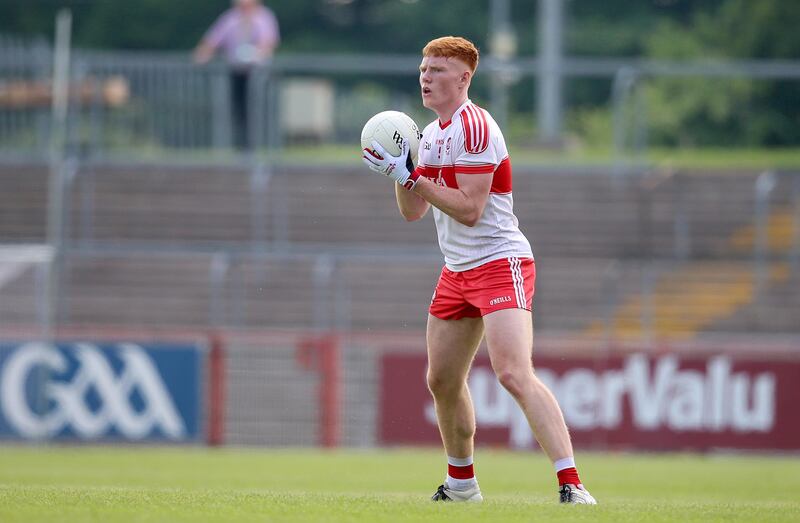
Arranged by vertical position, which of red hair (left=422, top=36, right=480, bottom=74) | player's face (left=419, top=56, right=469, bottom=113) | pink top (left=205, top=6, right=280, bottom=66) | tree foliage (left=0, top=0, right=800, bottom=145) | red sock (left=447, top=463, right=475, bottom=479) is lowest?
red sock (left=447, top=463, right=475, bottom=479)

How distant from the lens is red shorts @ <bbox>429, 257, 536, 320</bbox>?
26.7 ft

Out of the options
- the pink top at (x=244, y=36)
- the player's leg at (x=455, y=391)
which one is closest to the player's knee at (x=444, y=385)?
the player's leg at (x=455, y=391)

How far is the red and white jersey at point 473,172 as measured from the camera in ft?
26.7

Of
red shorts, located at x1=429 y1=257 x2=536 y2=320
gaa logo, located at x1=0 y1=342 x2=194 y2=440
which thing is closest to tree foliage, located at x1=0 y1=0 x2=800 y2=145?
gaa logo, located at x1=0 y1=342 x2=194 y2=440

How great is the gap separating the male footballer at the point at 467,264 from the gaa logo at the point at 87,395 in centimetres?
850

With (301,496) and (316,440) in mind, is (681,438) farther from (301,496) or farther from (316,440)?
(301,496)

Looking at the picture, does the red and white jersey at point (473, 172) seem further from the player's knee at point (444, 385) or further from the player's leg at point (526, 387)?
the player's knee at point (444, 385)

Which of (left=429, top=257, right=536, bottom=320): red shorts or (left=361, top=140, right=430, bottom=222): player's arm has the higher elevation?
(left=361, top=140, right=430, bottom=222): player's arm

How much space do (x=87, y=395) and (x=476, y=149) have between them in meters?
9.46

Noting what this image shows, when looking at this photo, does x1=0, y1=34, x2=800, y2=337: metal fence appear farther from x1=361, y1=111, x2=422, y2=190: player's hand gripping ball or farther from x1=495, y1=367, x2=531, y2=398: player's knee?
x1=495, y1=367, x2=531, y2=398: player's knee

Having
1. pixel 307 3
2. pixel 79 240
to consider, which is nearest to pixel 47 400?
pixel 79 240

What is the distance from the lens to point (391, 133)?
820 centimetres

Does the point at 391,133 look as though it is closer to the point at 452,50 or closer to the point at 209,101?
the point at 452,50

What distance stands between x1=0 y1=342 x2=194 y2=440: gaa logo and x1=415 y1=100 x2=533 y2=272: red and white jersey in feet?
29.0
